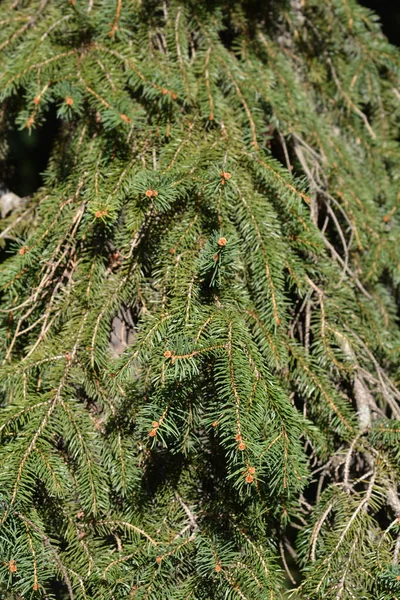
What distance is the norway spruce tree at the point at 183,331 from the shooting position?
3.72 ft

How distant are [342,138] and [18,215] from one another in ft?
3.48

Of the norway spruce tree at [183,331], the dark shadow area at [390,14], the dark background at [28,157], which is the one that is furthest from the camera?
the dark shadow area at [390,14]

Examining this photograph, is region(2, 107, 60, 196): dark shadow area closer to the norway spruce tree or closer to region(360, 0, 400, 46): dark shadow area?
the norway spruce tree

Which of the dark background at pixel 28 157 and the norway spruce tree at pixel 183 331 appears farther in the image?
the dark background at pixel 28 157

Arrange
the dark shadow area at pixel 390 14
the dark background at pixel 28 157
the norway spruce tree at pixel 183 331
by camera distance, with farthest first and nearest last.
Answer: the dark shadow area at pixel 390 14
the dark background at pixel 28 157
the norway spruce tree at pixel 183 331

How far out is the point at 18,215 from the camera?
1.65m

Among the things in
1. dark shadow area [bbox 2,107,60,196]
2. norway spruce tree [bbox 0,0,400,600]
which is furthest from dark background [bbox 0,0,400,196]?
norway spruce tree [bbox 0,0,400,600]

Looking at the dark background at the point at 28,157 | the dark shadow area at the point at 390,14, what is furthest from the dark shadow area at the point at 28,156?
the dark shadow area at the point at 390,14

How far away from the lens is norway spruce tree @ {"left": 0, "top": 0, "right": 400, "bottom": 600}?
1.13 m

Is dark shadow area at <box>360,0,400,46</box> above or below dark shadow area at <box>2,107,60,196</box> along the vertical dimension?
above

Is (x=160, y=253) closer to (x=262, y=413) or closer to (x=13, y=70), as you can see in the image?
(x=262, y=413)

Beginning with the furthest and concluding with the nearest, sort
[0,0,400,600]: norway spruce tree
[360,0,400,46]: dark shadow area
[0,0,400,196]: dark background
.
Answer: [360,0,400,46]: dark shadow area < [0,0,400,196]: dark background < [0,0,400,600]: norway spruce tree

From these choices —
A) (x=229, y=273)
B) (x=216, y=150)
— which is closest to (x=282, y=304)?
(x=229, y=273)

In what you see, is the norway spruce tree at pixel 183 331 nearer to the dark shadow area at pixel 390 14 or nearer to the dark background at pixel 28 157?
the dark background at pixel 28 157
